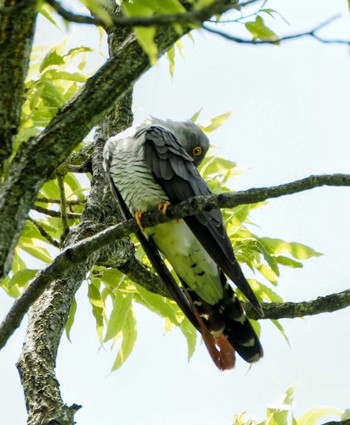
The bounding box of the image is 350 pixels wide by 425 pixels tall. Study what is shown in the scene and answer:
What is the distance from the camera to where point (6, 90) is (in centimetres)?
201

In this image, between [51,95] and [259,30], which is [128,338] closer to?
[51,95]

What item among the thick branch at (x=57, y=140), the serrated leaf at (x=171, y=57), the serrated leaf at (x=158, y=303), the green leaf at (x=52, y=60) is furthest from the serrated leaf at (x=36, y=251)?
the thick branch at (x=57, y=140)

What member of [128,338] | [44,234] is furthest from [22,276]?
[128,338]

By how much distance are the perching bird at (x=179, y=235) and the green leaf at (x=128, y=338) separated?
0.32 metres

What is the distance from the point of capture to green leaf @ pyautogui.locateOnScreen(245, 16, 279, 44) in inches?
87.2

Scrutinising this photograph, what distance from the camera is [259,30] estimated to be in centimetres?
224

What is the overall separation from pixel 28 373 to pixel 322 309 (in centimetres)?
123

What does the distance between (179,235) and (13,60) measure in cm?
248

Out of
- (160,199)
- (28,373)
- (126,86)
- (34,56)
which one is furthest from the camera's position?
(34,56)

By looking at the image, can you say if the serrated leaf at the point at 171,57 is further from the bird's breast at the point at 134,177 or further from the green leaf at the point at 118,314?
the green leaf at the point at 118,314

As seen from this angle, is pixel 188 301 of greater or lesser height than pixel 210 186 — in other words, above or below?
below

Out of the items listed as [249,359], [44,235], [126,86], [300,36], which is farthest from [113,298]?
[300,36]

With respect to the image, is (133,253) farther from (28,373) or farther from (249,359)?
(28,373)

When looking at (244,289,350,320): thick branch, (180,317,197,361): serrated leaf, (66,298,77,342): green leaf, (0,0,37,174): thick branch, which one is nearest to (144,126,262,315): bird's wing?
(244,289,350,320): thick branch
